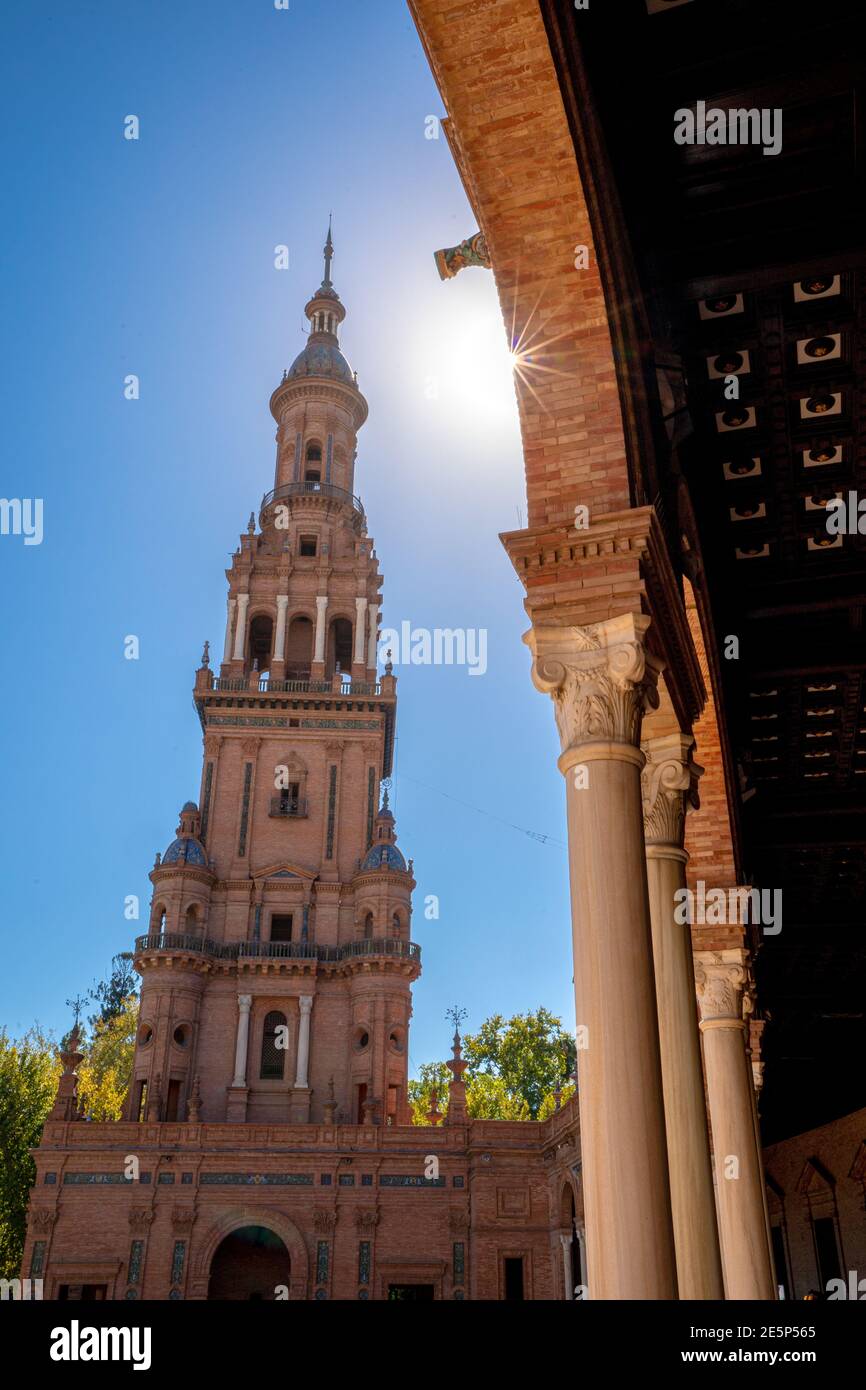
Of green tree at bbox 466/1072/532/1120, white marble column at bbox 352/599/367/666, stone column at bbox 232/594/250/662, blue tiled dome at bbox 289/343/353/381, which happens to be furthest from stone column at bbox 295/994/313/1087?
blue tiled dome at bbox 289/343/353/381

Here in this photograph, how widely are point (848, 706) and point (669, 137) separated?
801cm

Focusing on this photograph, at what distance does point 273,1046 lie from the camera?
41688 millimetres

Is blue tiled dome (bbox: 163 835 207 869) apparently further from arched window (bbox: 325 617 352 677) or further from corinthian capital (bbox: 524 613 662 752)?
corinthian capital (bbox: 524 613 662 752)

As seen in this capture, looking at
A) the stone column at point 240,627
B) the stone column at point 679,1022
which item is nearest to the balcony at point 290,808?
the stone column at point 240,627

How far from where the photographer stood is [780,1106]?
29.7 m

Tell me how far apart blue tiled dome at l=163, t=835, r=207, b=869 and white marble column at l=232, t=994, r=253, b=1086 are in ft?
16.8

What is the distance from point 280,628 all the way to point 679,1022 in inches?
1613

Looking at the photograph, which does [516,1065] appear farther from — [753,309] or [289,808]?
[753,309]

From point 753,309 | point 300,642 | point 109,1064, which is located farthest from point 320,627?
point 753,309

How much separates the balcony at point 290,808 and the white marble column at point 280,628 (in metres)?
5.98

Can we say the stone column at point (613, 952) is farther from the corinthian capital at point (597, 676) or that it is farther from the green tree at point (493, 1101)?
the green tree at point (493, 1101)

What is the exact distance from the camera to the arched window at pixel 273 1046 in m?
41.2

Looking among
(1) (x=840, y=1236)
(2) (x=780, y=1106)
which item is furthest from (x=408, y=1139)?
(1) (x=840, y=1236)
